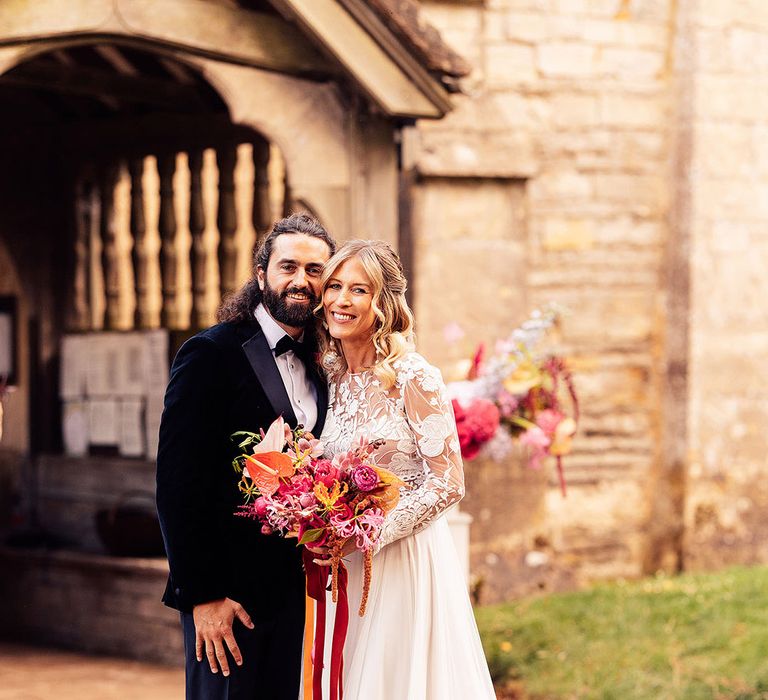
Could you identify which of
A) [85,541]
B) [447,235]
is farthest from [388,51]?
[85,541]

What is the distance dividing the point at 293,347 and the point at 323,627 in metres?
0.86

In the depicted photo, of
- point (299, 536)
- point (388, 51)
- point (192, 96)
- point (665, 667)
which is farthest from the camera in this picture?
point (192, 96)

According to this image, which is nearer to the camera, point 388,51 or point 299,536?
A: point 299,536

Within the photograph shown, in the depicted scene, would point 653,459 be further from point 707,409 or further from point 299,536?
point 299,536

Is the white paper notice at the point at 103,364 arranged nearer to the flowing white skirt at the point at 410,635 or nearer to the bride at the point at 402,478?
the bride at the point at 402,478

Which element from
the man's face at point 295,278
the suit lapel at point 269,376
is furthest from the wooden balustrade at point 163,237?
the suit lapel at point 269,376

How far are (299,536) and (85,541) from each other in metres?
4.80

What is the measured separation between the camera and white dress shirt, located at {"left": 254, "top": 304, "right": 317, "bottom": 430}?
374 centimetres

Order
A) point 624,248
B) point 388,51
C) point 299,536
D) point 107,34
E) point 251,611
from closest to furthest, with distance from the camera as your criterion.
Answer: point 299,536 < point 251,611 < point 107,34 < point 388,51 < point 624,248

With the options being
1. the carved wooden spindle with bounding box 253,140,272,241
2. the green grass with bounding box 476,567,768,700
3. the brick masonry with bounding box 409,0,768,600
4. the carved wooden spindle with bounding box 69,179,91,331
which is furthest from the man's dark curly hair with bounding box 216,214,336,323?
the carved wooden spindle with bounding box 69,179,91,331

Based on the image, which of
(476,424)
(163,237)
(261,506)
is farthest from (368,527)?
(163,237)

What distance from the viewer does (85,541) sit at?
7.66 metres

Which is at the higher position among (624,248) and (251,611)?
(624,248)

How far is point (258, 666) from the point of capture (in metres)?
3.56
